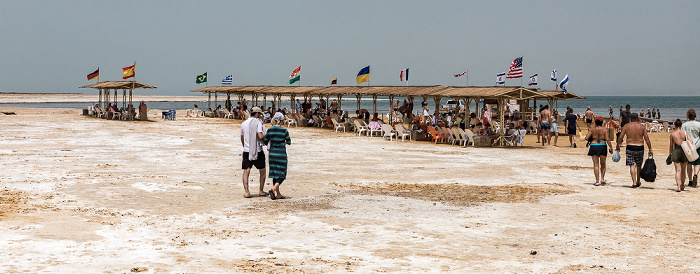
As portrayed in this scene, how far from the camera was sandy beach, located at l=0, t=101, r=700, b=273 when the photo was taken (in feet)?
21.3

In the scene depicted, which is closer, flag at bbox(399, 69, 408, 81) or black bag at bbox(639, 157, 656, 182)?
black bag at bbox(639, 157, 656, 182)

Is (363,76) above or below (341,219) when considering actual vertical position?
above

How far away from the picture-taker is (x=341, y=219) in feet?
28.2

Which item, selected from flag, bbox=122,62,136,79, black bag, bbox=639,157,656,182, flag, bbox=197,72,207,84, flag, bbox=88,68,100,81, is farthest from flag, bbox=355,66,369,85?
flag, bbox=197,72,207,84

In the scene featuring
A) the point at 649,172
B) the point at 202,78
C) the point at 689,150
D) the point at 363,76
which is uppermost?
the point at 202,78

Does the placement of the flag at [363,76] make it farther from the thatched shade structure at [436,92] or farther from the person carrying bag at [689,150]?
the person carrying bag at [689,150]

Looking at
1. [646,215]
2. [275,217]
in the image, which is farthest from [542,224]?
[275,217]

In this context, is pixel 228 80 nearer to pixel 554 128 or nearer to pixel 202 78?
pixel 202 78

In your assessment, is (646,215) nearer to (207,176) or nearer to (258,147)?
(258,147)

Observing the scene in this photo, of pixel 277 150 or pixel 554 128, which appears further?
pixel 554 128

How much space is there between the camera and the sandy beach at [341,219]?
21.3 feet

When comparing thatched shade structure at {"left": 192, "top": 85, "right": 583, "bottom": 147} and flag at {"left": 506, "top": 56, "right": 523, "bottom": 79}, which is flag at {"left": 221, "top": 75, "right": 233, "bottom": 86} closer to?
thatched shade structure at {"left": 192, "top": 85, "right": 583, "bottom": 147}

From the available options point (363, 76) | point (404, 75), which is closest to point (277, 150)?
point (404, 75)

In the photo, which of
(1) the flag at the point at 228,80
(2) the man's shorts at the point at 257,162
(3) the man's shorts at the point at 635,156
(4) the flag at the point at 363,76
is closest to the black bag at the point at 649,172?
(3) the man's shorts at the point at 635,156
